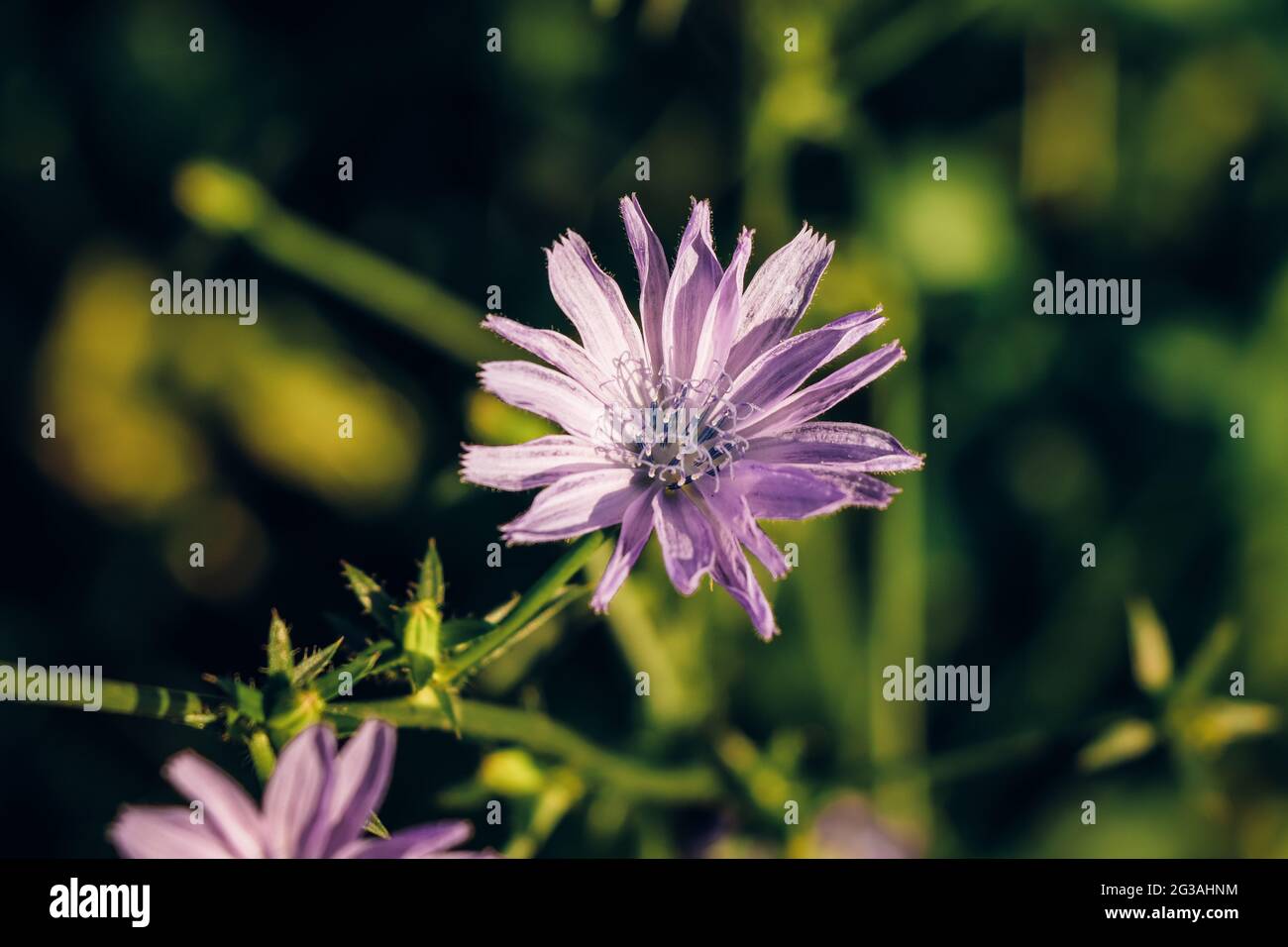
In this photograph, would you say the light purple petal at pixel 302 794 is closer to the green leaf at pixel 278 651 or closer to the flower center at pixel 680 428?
the green leaf at pixel 278 651

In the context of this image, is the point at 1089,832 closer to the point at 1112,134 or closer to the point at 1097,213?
the point at 1097,213

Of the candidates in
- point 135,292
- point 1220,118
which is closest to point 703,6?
point 1220,118

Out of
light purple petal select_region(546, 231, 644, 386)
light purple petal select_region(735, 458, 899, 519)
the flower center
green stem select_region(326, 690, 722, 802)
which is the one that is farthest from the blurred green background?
light purple petal select_region(735, 458, 899, 519)

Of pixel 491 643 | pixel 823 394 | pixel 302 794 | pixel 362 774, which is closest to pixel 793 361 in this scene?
pixel 823 394

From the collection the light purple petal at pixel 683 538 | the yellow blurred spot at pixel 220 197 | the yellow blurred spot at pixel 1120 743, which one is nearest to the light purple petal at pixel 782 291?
the light purple petal at pixel 683 538

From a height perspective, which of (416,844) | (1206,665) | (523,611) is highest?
(523,611)

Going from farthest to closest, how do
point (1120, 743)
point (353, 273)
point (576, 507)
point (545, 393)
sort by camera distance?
point (353, 273) → point (1120, 743) → point (545, 393) → point (576, 507)

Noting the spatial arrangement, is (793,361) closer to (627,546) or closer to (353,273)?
(627,546)

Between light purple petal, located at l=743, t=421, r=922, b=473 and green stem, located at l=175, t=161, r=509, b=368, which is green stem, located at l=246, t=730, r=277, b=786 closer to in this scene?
light purple petal, located at l=743, t=421, r=922, b=473
